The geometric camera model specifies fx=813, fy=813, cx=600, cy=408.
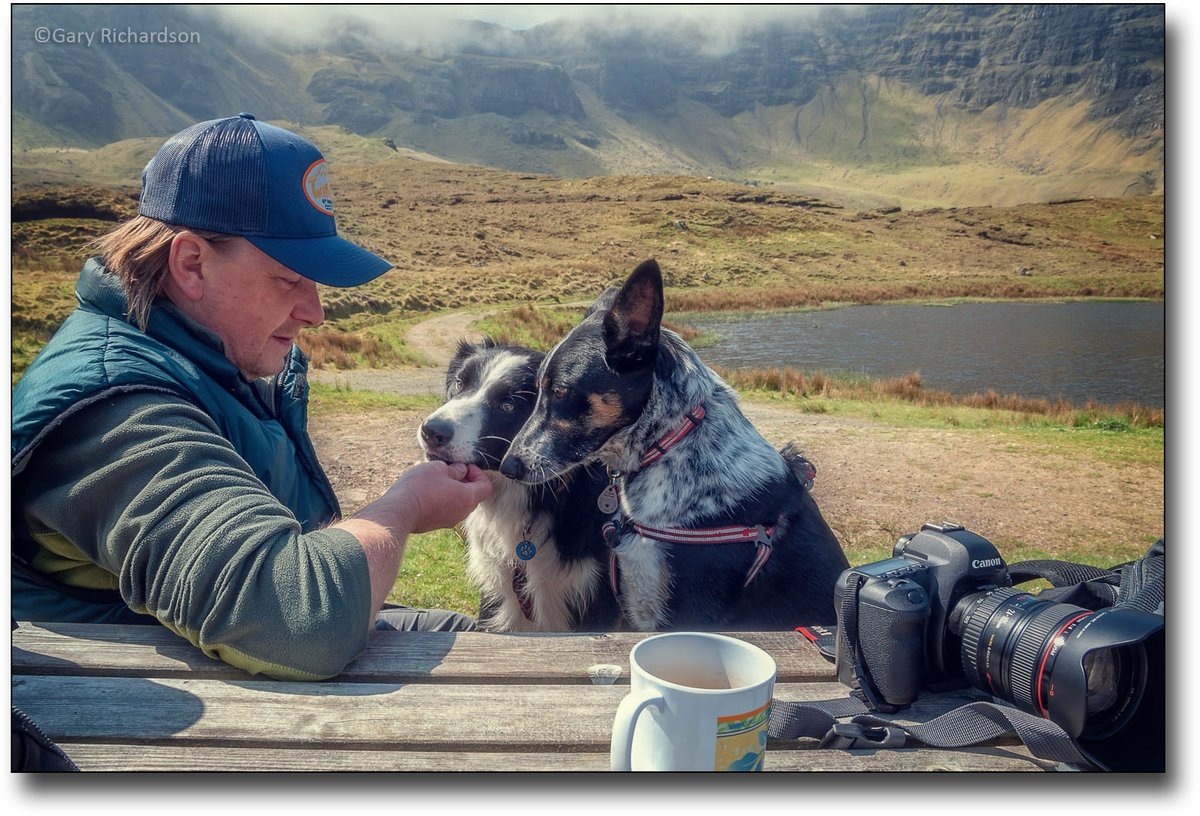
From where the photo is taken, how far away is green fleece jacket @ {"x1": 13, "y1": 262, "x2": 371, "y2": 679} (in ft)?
4.40

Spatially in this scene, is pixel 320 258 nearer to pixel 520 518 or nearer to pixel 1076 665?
pixel 520 518

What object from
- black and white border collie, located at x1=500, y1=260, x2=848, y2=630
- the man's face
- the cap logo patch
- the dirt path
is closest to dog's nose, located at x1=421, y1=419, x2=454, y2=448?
black and white border collie, located at x1=500, y1=260, x2=848, y2=630

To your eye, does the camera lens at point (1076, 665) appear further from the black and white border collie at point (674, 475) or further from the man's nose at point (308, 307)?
the man's nose at point (308, 307)

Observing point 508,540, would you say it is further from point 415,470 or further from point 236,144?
point 236,144

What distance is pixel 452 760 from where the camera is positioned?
4.71ft

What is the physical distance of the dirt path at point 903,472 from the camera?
13.9 feet

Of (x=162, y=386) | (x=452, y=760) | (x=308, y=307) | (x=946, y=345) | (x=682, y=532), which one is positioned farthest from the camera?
(x=946, y=345)

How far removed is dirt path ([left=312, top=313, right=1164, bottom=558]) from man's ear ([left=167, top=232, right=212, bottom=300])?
2.34 metres

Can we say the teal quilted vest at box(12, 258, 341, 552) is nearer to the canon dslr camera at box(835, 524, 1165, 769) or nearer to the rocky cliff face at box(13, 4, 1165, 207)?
the canon dslr camera at box(835, 524, 1165, 769)

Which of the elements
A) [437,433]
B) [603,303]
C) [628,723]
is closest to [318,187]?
[437,433]

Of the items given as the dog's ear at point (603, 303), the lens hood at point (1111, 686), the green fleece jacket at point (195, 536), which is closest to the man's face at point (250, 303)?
the green fleece jacket at point (195, 536)

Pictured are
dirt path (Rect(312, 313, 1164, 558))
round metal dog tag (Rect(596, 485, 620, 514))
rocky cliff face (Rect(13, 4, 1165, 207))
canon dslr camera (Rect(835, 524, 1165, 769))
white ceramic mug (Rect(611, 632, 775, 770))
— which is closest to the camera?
white ceramic mug (Rect(611, 632, 775, 770))

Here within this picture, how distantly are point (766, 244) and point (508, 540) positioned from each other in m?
2.95

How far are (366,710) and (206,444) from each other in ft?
1.85
